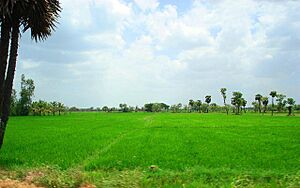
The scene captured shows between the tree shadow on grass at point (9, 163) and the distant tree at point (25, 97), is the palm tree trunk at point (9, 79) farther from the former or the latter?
the distant tree at point (25, 97)

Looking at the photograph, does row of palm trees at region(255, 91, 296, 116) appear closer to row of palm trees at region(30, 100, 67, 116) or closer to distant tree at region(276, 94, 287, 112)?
distant tree at region(276, 94, 287, 112)

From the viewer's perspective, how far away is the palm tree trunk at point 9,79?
13.9 meters

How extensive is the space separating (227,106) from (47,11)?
396ft

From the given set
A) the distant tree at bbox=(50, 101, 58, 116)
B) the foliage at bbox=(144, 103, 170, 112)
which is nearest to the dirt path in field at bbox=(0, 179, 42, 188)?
the distant tree at bbox=(50, 101, 58, 116)

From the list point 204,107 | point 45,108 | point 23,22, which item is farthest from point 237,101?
point 23,22

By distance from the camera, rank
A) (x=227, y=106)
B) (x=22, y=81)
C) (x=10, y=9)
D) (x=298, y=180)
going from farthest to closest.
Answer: (x=227, y=106)
(x=22, y=81)
(x=10, y=9)
(x=298, y=180)

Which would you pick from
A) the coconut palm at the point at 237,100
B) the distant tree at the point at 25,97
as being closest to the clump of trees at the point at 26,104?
the distant tree at the point at 25,97

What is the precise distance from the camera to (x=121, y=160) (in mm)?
15836

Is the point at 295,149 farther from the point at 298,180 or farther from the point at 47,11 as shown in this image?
the point at 47,11

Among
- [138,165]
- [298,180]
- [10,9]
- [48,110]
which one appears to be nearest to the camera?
[298,180]

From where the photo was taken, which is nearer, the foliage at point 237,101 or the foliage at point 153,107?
the foliage at point 237,101

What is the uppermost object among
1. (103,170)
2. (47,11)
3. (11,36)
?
(47,11)

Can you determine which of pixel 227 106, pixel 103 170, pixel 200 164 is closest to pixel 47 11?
pixel 103 170

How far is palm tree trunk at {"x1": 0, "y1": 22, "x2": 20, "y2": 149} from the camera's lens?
13.9m
